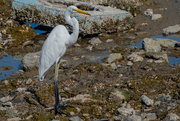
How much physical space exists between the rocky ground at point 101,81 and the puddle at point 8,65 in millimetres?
219

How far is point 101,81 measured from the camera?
5.13 meters

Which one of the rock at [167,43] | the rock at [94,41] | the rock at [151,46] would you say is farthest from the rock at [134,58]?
the rock at [94,41]

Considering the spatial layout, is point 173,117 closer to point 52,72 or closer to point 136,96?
point 136,96

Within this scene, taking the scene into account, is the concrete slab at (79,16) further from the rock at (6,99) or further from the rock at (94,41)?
the rock at (6,99)

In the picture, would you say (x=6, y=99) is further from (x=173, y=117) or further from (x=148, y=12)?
(x=148, y=12)

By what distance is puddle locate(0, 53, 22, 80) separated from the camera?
18.8 feet

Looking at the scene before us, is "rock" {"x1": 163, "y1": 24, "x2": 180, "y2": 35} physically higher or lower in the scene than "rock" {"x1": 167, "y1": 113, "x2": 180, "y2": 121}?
higher

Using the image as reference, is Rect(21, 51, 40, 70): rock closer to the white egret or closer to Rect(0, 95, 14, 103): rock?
Rect(0, 95, 14, 103): rock

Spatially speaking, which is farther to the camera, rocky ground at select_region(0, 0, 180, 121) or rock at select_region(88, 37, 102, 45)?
rock at select_region(88, 37, 102, 45)

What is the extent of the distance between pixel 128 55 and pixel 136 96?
71.0 inches

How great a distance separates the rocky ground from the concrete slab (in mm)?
241

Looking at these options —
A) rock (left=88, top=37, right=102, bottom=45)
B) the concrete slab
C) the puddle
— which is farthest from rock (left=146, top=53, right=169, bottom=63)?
the puddle

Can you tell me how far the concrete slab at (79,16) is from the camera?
24.0 feet

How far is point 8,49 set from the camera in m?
7.00
